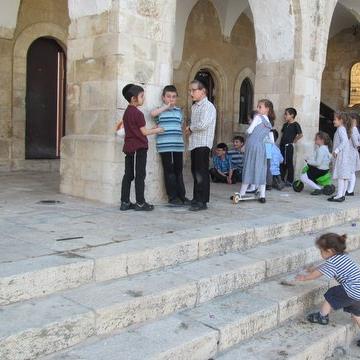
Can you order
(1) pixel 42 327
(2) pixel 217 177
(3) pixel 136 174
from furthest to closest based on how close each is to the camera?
(2) pixel 217 177 → (3) pixel 136 174 → (1) pixel 42 327

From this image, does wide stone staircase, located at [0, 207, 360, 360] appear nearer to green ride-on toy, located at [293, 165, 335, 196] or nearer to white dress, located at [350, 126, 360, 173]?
white dress, located at [350, 126, 360, 173]

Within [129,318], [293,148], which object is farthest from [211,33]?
[129,318]

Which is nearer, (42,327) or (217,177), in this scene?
(42,327)

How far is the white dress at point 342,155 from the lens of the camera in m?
7.35

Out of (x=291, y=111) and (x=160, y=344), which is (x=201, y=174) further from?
(x=291, y=111)

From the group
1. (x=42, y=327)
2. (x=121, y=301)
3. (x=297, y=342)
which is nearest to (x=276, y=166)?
(x=297, y=342)

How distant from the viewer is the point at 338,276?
12.5 ft

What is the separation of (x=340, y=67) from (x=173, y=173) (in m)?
13.1

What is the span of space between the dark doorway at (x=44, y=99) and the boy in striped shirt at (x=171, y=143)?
15.7 ft

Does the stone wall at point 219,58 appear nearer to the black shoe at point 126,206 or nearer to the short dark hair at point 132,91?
the short dark hair at point 132,91

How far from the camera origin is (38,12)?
10062 millimetres

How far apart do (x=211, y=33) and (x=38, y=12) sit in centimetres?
515

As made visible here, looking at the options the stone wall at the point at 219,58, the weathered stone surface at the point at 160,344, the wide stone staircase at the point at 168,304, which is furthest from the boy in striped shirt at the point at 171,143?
the stone wall at the point at 219,58

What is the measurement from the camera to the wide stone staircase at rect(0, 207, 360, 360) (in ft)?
9.55
